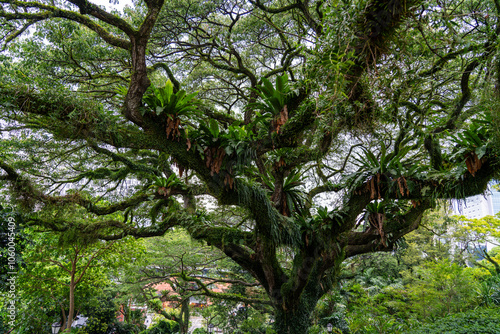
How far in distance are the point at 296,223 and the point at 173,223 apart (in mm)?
2029

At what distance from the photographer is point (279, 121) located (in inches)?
127

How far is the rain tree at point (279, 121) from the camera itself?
2219 mm

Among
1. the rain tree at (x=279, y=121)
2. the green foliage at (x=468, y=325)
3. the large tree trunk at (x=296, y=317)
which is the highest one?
the rain tree at (x=279, y=121)

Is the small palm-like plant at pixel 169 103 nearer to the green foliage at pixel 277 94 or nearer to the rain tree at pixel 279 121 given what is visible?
the rain tree at pixel 279 121

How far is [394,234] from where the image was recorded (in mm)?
4270

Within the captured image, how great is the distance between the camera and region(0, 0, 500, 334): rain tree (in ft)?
7.28

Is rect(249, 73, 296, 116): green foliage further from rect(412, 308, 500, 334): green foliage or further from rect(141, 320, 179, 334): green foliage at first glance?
rect(141, 320, 179, 334): green foliage

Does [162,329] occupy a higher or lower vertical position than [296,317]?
lower

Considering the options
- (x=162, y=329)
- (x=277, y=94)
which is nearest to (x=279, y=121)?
(x=277, y=94)

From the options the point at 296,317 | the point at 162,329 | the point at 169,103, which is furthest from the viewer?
the point at 162,329

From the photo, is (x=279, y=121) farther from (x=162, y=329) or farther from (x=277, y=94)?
(x=162, y=329)

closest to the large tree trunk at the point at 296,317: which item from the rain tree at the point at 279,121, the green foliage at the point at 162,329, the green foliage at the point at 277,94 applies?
the rain tree at the point at 279,121

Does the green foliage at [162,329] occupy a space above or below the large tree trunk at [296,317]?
below

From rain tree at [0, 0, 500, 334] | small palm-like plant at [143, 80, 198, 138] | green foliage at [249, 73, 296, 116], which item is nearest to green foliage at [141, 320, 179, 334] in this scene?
rain tree at [0, 0, 500, 334]
